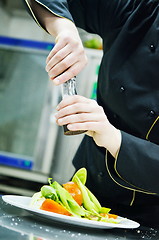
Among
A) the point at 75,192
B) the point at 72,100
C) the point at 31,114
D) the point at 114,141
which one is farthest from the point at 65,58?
the point at 31,114

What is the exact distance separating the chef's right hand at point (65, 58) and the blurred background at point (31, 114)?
86.4 inches

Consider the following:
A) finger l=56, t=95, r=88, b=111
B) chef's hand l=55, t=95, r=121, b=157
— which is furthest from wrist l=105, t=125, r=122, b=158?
finger l=56, t=95, r=88, b=111

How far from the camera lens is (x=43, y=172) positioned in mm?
3385

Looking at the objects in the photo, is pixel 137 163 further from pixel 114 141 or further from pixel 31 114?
pixel 31 114

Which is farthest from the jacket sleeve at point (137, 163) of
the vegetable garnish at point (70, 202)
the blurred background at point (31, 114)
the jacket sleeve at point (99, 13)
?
the blurred background at point (31, 114)

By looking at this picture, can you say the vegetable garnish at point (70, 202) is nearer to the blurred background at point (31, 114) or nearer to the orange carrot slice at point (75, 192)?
the orange carrot slice at point (75, 192)

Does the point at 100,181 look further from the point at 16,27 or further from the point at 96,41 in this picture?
the point at 16,27

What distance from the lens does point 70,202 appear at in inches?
39.3

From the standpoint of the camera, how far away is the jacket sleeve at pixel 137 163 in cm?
107

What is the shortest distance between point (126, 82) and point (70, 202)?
1.58ft

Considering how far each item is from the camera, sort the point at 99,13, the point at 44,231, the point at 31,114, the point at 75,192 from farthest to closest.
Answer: the point at 31,114 → the point at 99,13 → the point at 75,192 → the point at 44,231

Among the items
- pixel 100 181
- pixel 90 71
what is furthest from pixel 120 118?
pixel 90 71

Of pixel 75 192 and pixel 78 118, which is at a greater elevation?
pixel 78 118

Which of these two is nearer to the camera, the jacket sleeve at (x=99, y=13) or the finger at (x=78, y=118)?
the finger at (x=78, y=118)
